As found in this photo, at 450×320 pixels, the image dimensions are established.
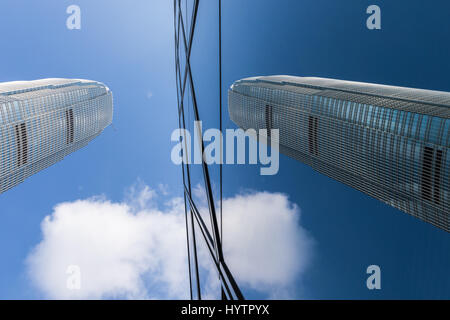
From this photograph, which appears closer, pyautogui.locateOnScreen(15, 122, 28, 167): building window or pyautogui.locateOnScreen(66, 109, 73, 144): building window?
pyautogui.locateOnScreen(15, 122, 28, 167): building window

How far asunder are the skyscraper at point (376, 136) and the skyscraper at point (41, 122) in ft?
152

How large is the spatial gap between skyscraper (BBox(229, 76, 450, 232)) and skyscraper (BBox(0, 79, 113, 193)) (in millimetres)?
46410

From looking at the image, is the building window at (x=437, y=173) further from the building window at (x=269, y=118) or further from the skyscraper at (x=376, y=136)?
the building window at (x=269, y=118)

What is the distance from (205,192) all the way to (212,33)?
9.25 metres

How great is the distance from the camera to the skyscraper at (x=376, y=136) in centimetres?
1152

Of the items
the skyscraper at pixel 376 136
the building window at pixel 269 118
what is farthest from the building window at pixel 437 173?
the building window at pixel 269 118

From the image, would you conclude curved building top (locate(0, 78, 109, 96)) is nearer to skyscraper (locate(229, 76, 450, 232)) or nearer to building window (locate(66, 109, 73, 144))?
building window (locate(66, 109, 73, 144))

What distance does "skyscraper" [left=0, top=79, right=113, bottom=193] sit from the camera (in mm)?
54406

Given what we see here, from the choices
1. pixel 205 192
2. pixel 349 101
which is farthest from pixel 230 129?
pixel 349 101

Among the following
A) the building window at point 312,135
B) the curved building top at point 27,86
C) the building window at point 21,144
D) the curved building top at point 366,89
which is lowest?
the building window at point 21,144

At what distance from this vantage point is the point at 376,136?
1747 cm

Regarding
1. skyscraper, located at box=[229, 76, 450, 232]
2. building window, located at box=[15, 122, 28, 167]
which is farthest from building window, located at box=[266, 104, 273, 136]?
building window, located at box=[15, 122, 28, 167]
